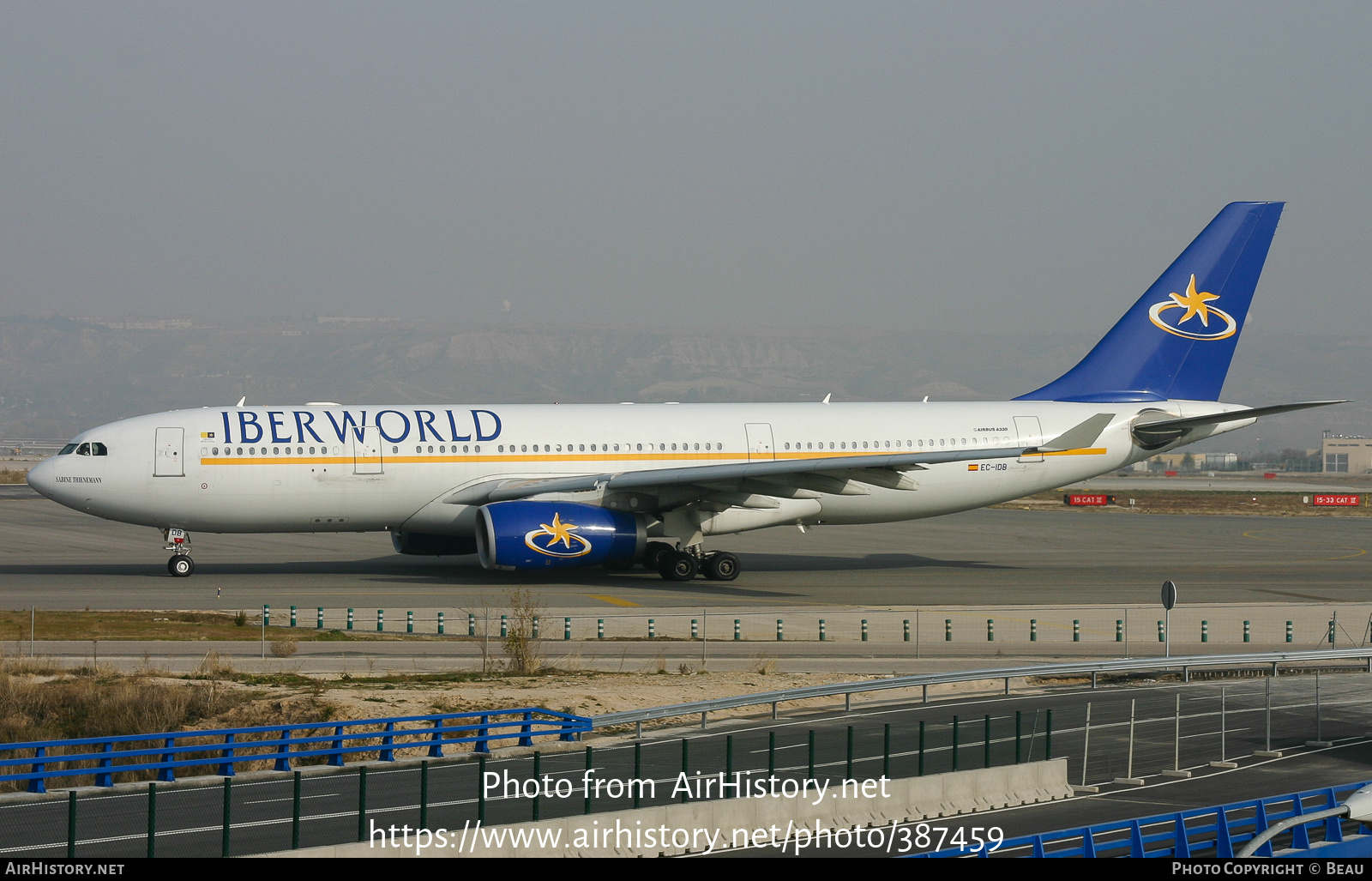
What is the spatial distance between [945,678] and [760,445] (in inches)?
715

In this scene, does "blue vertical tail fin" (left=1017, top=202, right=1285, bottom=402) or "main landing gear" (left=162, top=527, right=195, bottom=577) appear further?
"blue vertical tail fin" (left=1017, top=202, right=1285, bottom=402)

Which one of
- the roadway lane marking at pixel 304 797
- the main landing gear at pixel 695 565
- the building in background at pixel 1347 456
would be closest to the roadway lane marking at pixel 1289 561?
the main landing gear at pixel 695 565

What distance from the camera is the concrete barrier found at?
1302 centimetres

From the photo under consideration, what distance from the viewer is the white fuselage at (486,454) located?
35.4 m

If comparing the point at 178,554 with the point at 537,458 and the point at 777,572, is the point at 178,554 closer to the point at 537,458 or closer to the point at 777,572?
the point at 537,458

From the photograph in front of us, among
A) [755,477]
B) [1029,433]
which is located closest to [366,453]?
[755,477]

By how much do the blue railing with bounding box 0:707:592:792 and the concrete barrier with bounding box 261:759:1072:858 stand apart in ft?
12.4

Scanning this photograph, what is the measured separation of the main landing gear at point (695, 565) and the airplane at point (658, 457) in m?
0.05

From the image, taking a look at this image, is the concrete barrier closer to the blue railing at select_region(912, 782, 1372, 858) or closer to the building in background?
the blue railing at select_region(912, 782, 1372, 858)

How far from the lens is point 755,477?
3534cm

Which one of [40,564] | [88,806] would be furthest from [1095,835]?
[40,564]

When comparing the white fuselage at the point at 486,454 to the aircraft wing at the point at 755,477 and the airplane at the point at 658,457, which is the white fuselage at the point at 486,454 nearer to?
the airplane at the point at 658,457

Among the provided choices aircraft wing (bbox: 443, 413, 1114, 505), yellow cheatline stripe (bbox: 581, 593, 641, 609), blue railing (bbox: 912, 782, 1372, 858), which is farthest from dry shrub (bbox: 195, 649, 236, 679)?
blue railing (bbox: 912, 782, 1372, 858)
